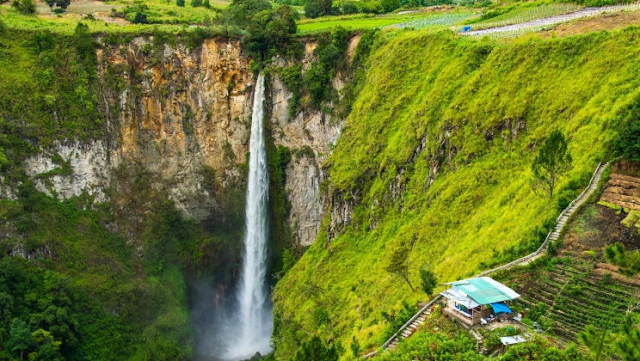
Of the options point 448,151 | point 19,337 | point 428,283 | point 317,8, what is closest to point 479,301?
point 428,283

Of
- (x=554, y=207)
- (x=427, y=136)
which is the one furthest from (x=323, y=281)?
(x=554, y=207)

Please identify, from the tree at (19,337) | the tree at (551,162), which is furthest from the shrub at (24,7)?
the tree at (551,162)

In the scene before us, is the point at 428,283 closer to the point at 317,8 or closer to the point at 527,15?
the point at 527,15

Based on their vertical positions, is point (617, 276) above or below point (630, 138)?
below

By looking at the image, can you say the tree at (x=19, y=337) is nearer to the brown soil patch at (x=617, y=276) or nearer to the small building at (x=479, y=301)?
the small building at (x=479, y=301)

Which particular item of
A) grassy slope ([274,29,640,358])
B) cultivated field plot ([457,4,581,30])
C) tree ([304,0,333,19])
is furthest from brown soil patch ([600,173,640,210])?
tree ([304,0,333,19])
